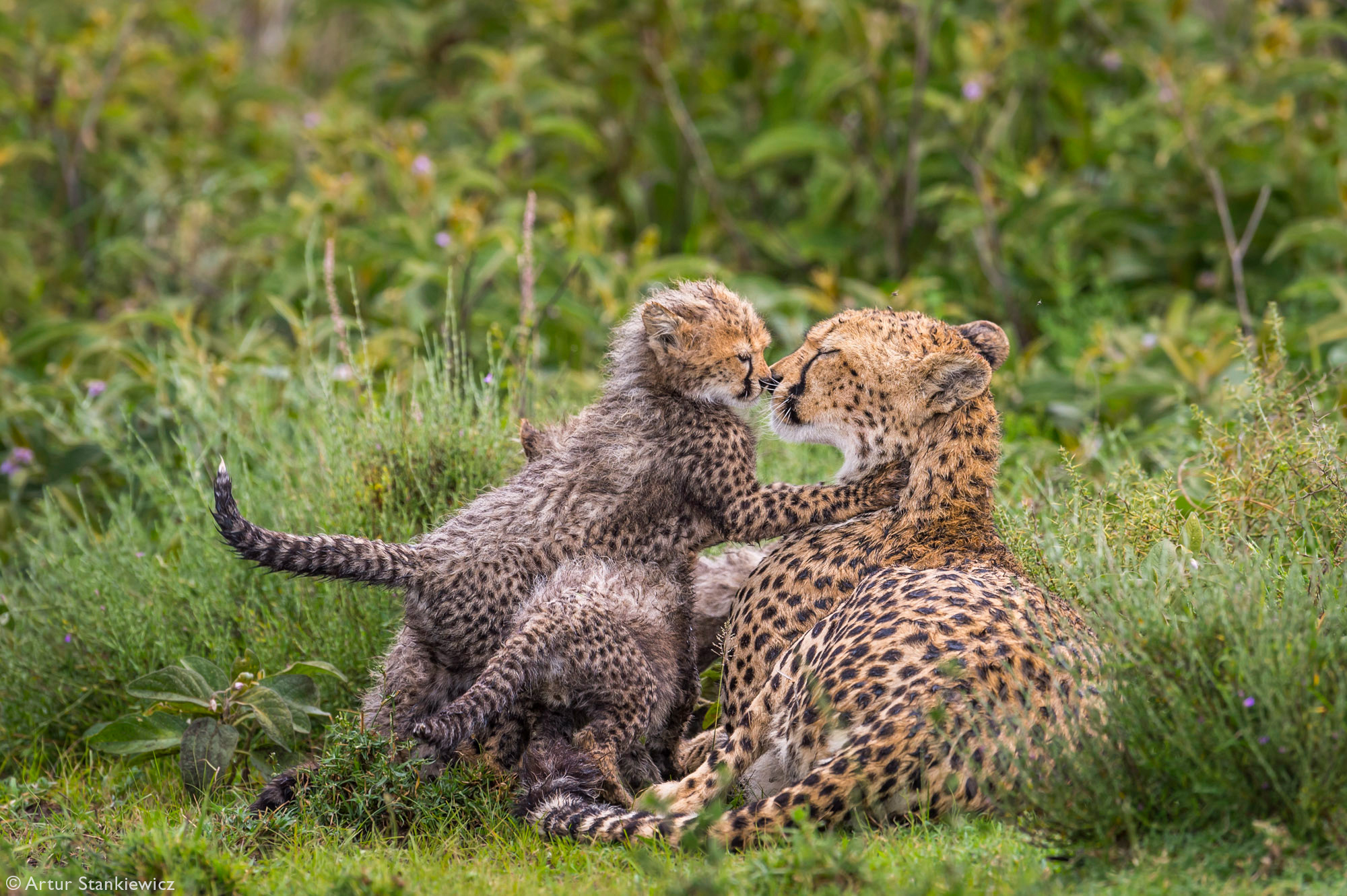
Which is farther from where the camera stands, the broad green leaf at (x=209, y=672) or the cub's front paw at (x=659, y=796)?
the broad green leaf at (x=209, y=672)

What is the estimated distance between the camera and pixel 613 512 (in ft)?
14.6

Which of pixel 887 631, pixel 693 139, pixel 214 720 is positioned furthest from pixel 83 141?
pixel 887 631

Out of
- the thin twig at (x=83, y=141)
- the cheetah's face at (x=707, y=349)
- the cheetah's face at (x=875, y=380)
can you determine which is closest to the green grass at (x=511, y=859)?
the cheetah's face at (x=875, y=380)

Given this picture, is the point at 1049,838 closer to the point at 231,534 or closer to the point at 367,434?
the point at 231,534

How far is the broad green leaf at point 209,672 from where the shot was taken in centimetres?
451

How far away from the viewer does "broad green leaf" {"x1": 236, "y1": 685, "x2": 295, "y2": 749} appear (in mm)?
4258

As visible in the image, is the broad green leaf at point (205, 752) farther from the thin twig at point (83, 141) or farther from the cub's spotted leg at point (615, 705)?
the thin twig at point (83, 141)

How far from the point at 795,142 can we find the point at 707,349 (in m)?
3.89

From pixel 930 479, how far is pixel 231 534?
7.08ft

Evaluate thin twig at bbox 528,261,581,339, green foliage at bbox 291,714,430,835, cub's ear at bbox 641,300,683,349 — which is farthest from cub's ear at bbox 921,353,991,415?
thin twig at bbox 528,261,581,339

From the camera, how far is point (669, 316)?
465 centimetres

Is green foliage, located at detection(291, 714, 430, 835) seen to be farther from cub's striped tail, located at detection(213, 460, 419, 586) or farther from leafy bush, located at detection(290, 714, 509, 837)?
cub's striped tail, located at detection(213, 460, 419, 586)

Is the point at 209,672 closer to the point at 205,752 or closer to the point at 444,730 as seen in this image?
the point at 205,752

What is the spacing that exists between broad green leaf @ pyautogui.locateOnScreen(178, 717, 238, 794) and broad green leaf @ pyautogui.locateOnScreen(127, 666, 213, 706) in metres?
0.12
